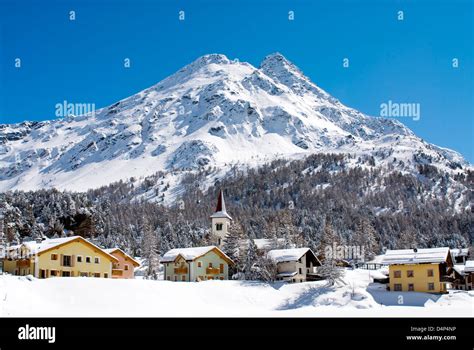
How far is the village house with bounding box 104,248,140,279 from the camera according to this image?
7881cm

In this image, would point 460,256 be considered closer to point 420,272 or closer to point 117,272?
point 420,272

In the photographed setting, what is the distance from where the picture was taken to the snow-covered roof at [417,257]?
70.7 m

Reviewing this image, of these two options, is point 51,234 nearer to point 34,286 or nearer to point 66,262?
point 66,262

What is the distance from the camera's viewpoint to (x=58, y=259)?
2616 inches

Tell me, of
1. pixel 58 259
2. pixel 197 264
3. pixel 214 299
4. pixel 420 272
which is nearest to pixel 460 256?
pixel 420 272

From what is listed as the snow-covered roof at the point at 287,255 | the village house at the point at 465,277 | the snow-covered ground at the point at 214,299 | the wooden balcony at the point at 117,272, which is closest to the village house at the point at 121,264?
the wooden balcony at the point at 117,272

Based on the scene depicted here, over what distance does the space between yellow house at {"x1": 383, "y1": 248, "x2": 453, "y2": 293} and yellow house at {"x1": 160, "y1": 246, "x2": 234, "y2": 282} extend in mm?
21233

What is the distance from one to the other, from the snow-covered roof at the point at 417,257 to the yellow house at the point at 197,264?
2123 cm

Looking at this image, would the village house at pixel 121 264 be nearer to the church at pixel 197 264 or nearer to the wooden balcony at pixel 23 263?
the church at pixel 197 264

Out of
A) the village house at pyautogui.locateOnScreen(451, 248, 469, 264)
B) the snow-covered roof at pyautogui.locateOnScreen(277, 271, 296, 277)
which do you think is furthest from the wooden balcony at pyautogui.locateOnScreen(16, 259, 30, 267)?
the village house at pyautogui.locateOnScreen(451, 248, 469, 264)
